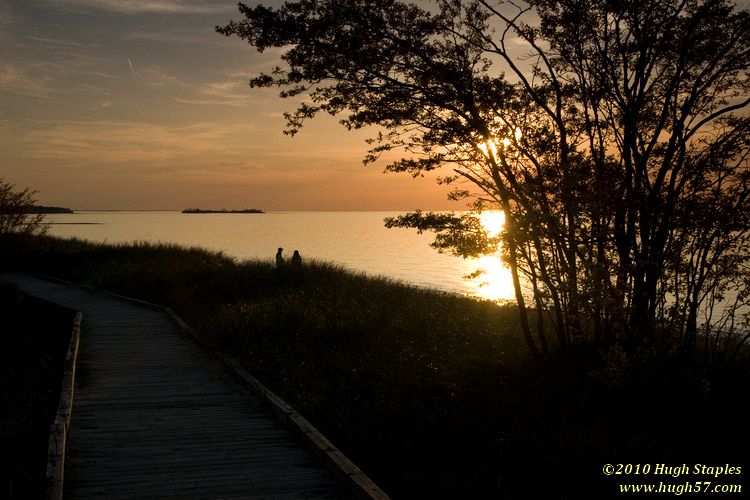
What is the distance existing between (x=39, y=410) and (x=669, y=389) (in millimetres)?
8791

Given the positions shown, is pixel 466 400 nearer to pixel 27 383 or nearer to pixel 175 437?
pixel 175 437

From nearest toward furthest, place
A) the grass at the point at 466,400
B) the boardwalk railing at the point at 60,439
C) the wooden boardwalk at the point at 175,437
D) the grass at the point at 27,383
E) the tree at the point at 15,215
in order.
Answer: the boardwalk railing at the point at 60,439
the wooden boardwalk at the point at 175,437
the grass at the point at 27,383
the grass at the point at 466,400
the tree at the point at 15,215

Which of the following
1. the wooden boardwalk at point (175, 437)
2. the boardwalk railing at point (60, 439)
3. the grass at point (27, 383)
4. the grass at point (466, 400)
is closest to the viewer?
the boardwalk railing at point (60, 439)

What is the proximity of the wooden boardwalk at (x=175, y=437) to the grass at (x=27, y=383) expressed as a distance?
1.38ft

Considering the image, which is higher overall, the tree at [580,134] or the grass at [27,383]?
the tree at [580,134]

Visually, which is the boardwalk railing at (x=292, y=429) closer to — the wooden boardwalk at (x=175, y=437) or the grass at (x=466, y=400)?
the wooden boardwalk at (x=175, y=437)

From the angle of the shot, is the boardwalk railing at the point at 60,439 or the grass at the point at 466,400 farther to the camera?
the grass at the point at 466,400

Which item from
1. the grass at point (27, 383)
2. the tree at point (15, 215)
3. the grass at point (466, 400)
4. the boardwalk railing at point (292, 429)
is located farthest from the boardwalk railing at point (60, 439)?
the tree at point (15, 215)

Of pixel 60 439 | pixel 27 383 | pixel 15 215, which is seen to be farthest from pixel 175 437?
Result: pixel 15 215

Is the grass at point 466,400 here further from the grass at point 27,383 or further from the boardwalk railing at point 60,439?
the grass at point 27,383

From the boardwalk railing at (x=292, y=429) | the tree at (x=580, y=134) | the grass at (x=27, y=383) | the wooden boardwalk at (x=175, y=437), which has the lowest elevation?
the grass at (x=27, y=383)

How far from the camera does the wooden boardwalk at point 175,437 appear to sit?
5.66 metres

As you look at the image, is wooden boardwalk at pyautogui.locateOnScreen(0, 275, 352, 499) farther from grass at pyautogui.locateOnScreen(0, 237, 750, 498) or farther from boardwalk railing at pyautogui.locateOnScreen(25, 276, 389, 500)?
grass at pyautogui.locateOnScreen(0, 237, 750, 498)

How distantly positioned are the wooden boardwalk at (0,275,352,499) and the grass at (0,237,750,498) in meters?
0.84
